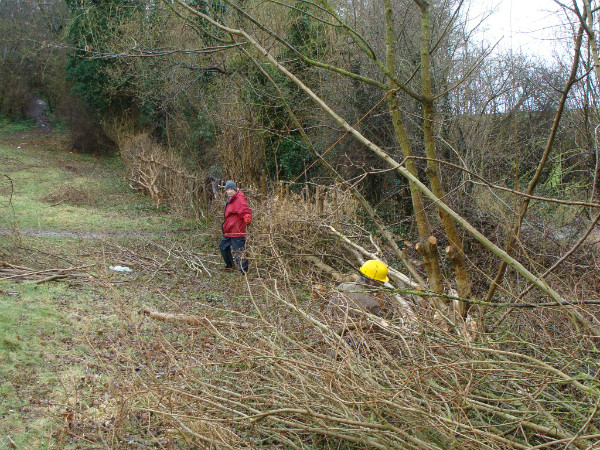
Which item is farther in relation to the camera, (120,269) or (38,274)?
(120,269)

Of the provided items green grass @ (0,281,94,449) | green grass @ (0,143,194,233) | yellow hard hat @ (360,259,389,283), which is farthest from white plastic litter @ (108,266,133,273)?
yellow hard hat @ (360,259,389,283)

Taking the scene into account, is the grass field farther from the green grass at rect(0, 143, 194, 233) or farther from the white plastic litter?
the white plastic litter

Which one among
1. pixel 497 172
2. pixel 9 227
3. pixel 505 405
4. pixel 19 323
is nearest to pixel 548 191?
pixel 497 172

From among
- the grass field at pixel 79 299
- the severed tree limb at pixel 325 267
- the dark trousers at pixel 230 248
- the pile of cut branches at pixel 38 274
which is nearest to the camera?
the grass field at pixel 79 299

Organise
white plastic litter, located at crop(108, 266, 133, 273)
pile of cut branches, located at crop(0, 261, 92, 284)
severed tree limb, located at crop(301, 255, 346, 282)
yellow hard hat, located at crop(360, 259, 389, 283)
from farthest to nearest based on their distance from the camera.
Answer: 1. white plastic litter, located at crop(108, 266, 133, 273)
2. severed tree limb, located at crop(301, 255, 346, 282)
3. pile of cut branches, located at crop(0, 261, 92, 284)
4. yellow hard hat, located at crop(360, 259, 389, 283)

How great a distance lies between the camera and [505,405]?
299 cm

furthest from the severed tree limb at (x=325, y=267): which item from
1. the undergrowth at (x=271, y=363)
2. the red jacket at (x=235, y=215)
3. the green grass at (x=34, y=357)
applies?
the green grass at (x=34, y=357)

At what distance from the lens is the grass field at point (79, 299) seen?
12.1ft

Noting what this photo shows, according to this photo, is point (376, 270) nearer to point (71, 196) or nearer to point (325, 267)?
point (325, 267)

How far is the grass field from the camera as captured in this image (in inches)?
145

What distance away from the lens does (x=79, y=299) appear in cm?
663

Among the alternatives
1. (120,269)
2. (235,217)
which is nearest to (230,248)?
(235,217)

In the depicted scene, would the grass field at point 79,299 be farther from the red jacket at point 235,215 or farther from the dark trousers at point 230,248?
the red jacket at point 235,215

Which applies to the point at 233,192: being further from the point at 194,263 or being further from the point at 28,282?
the point at 28,282
